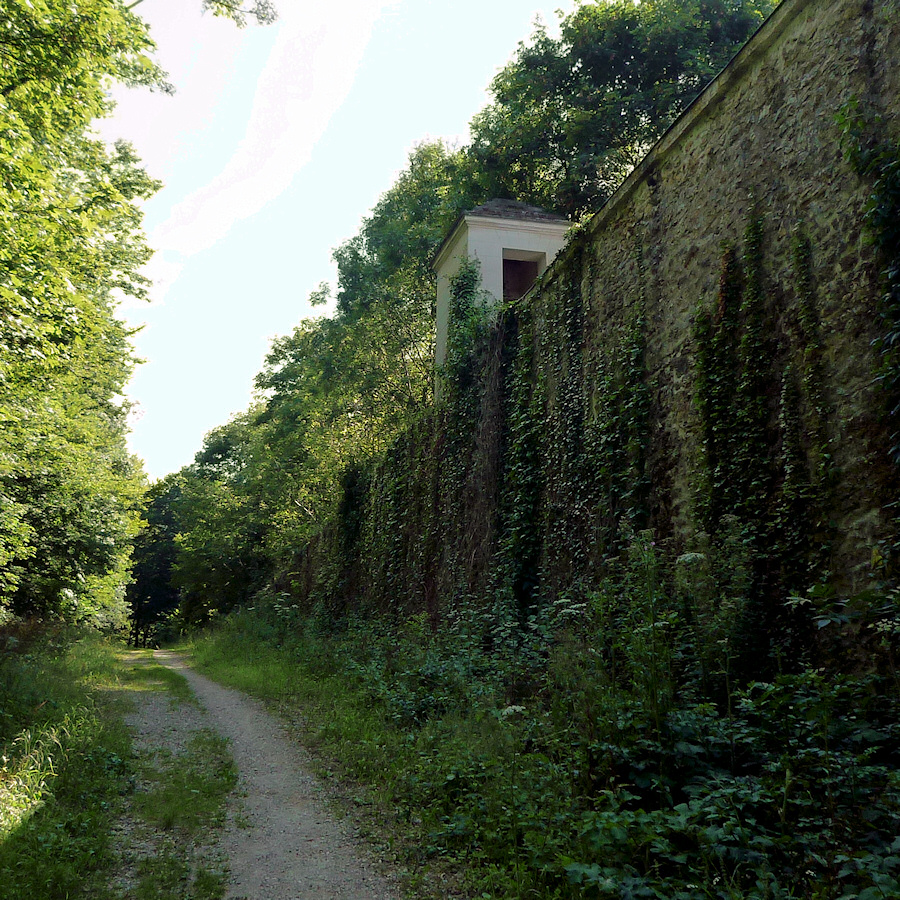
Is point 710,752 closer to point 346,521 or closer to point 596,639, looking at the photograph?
point 596,639

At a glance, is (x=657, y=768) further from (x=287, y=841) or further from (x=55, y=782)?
(x=55, y=782)

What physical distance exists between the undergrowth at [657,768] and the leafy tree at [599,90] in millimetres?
18037

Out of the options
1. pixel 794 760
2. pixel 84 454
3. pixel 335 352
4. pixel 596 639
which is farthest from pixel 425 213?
pixel 794 760

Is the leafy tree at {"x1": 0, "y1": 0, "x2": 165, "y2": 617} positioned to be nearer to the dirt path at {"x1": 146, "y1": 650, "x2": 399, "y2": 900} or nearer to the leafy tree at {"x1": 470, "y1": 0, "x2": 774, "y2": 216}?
the dirt path at {"x1": 146, "y1": 650, "x2": 399, "y2": 900}

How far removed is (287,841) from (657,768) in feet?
A: 9.52

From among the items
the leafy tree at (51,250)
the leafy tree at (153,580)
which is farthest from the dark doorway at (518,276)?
the leafy tree at (153,580)

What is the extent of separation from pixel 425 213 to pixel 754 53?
23023 mm

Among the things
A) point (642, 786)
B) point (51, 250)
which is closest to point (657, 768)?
point (642, 786)

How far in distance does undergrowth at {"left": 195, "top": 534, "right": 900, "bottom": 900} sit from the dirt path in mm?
465

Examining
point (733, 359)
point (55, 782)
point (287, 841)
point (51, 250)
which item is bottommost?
point (287, 841)

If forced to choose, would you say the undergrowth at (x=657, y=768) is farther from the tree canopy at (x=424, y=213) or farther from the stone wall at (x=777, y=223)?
the tree canopy at (x=424, y=213)

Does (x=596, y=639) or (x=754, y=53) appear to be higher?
(x=754, y=53)

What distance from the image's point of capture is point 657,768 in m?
4.53

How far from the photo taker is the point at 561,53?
902 inches
